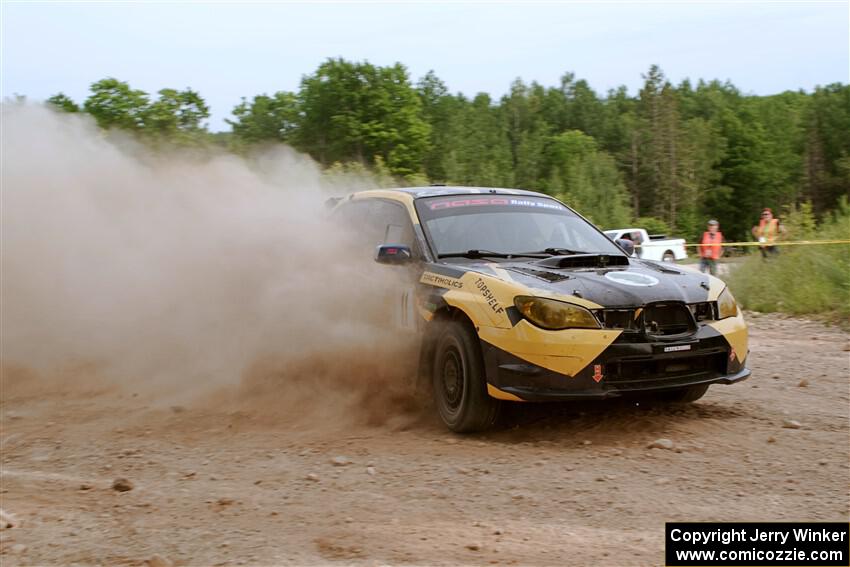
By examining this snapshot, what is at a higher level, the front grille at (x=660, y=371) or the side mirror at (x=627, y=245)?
the side mirror at (x=627, y=245)

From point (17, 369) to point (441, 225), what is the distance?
496 cm

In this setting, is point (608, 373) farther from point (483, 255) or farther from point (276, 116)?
point (276, 116)

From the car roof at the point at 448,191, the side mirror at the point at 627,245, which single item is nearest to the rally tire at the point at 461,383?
the car roof at the point at 448,191

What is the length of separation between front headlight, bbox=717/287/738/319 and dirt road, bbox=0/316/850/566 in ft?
2.53

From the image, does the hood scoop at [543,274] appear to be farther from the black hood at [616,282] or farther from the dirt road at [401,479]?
the dirt road at [401,479]

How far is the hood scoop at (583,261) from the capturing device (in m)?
5.99

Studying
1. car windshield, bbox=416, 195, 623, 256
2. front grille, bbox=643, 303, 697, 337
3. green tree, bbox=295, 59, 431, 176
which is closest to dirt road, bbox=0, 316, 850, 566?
front grille, bbox=643, 303, 697, 337

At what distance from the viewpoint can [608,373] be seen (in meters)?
5.34

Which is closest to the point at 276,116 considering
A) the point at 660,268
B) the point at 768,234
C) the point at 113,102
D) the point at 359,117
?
the point at 359,117

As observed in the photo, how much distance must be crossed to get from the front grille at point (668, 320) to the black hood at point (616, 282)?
0.05 meters

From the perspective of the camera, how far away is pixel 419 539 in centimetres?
388

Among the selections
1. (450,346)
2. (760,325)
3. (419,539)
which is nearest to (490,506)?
(419,539)

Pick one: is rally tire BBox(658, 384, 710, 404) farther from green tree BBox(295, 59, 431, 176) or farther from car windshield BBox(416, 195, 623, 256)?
green tree BBox(295, 59, 431, 176)

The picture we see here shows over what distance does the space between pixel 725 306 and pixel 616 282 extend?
0.94 meters
